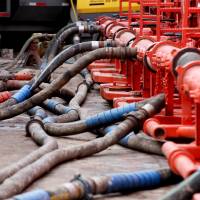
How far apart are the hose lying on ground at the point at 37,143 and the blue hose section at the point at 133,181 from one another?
0.61 m

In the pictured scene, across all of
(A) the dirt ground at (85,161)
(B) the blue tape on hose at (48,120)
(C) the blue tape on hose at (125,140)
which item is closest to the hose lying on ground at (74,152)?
(A) the dirt ground at (85,161)

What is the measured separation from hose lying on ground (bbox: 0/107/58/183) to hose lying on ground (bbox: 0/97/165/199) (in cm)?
7

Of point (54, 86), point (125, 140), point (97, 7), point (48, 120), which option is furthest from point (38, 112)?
point (97, 7)

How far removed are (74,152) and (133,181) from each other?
2.94ft

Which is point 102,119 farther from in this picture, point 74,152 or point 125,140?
Answer: point 74,152

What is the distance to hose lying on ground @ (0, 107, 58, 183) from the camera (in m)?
4.17

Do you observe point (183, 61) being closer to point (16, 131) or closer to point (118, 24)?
point (16, 131)

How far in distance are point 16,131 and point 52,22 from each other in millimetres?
8945

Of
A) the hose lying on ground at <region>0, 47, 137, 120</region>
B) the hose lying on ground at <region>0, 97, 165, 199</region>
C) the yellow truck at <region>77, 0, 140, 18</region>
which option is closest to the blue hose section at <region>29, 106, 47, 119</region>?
the hose lying on ground at <region>0, 47, 137, 120</region>

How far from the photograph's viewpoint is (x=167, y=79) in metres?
5.36

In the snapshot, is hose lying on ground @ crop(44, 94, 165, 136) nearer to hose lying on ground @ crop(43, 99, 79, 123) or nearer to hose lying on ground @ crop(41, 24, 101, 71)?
hose lying on ground @ crop(43, 99, 79, 123)

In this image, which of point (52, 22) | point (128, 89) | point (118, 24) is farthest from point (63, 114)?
point (52, 22)

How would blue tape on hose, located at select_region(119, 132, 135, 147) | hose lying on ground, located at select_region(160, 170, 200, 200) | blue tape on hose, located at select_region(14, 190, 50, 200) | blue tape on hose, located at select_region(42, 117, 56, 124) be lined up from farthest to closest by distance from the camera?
blue tape on hose, located at select_region(42, 117, 56, 124) → blue tape on hose, located at select_region(119, 132, 135, 147) → blue tape on hose, located at select_region(14, 190, 50, 200) → hose lying on ground, located at select_region(160, 170, 200, 200)

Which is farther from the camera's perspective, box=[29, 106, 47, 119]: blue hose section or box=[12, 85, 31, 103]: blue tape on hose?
box=[12, 85, 31, 103]: blue tape on hose
